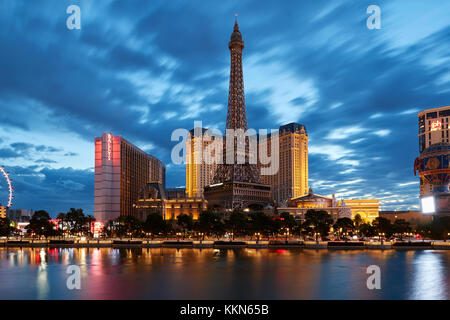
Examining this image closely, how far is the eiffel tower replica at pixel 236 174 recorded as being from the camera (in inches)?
6973

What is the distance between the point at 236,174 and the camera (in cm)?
18125

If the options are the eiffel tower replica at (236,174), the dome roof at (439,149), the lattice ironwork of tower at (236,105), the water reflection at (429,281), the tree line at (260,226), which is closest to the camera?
the water reflection at (429,281)

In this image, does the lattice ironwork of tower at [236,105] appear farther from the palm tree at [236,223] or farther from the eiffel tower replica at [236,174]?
the palm tree at [236,223]

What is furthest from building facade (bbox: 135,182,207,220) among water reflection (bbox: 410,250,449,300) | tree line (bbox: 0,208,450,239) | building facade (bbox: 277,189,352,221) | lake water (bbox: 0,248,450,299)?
water reflection (bbox: 410,250,449,300)

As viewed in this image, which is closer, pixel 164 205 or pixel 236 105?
Result: pixel 236 105

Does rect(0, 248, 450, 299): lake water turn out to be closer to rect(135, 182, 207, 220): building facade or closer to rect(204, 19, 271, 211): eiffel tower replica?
rect(204, 19, 271, 211): eiffel tower replica

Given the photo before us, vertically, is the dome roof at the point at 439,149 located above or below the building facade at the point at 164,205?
above

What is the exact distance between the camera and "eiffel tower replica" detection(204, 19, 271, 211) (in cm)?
17712

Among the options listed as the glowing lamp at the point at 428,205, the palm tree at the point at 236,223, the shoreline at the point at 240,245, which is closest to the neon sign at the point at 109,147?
the shoreline at the point at 240,245

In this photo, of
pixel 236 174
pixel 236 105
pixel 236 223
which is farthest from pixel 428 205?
pixel 236 105

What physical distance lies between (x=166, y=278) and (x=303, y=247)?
56.2 metres

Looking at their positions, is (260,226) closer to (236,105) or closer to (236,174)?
(236,174)

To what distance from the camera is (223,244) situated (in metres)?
Answer: 100
